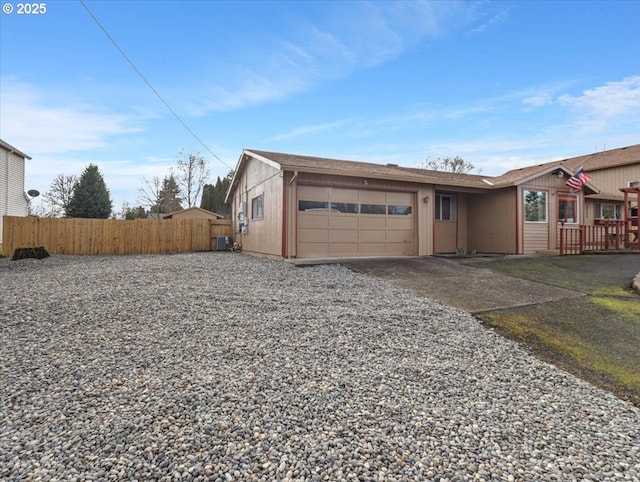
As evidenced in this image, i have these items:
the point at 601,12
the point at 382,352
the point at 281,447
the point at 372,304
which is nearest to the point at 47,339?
the point at 281,447

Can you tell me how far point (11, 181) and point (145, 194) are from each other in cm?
1159

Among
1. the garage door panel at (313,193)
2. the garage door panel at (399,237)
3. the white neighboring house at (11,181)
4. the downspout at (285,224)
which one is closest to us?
the downspout at (285,224)

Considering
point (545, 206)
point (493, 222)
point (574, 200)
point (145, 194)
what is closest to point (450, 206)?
point (493, 222)

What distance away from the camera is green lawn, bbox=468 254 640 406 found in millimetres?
2963

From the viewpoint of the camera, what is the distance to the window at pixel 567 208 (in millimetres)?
11421

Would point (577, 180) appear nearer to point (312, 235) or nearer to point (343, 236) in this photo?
point (343, 236)

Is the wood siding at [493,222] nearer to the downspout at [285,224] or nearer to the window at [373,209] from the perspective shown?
the window at [373,209]

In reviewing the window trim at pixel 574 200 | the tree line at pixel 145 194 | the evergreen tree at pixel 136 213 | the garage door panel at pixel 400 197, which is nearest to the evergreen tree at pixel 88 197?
the tree line at pixel 145 194

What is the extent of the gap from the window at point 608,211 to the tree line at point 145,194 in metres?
27.0

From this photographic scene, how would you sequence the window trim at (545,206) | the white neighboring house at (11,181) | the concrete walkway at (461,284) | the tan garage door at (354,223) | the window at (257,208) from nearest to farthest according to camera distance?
the concrete walkway at (461,284) → the tan garage door at (354,223) → the window trim at (545,206) → the window at (257,208) → the white neighboring house at (11,181)

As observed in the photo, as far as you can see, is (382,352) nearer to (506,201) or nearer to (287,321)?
(287,321)

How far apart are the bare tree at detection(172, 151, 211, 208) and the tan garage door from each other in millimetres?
22583

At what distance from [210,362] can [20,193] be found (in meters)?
22.5

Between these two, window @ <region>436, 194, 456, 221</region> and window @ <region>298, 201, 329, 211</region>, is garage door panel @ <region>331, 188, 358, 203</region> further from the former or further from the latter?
window @ <region>436, 194, 456, 221</region>
